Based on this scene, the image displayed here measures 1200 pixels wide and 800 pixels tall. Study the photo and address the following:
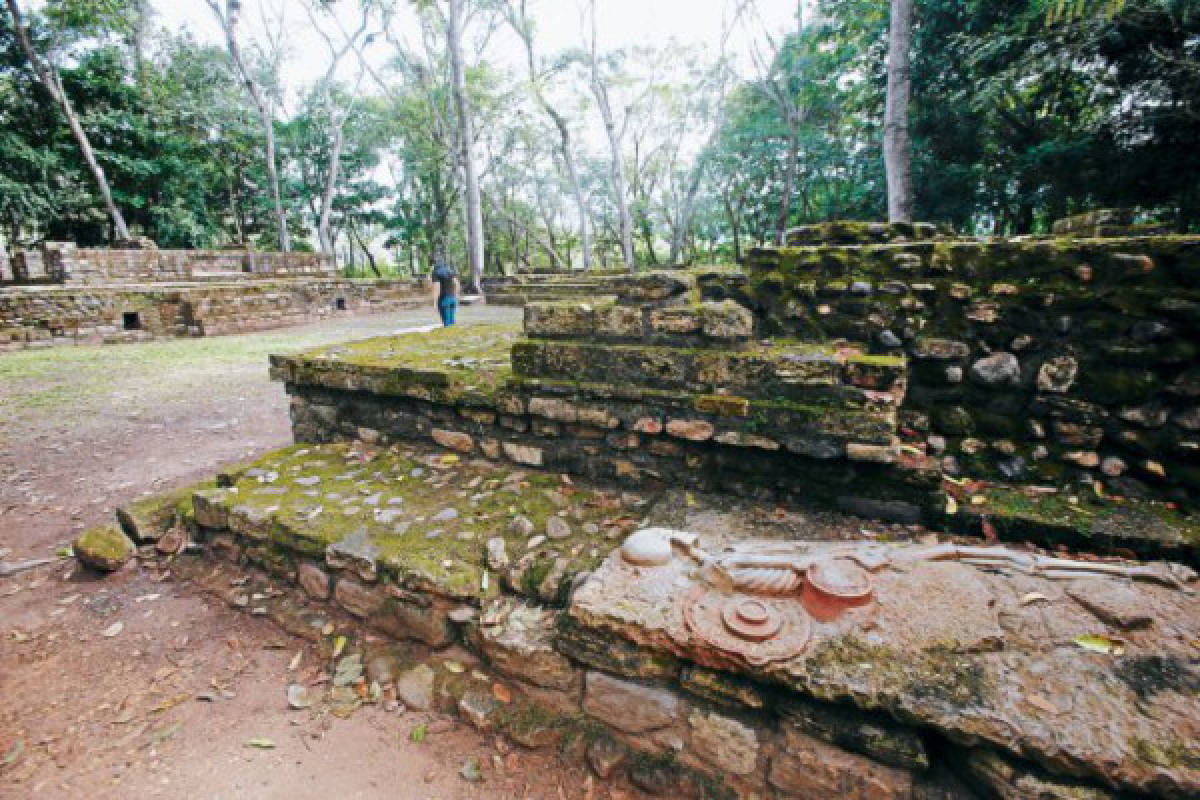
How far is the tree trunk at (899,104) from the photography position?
8039 mm

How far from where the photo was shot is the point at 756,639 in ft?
5.26

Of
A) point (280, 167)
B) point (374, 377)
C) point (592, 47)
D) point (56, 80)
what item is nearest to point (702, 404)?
point (374, 377)

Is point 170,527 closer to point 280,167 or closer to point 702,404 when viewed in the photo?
point 702,404

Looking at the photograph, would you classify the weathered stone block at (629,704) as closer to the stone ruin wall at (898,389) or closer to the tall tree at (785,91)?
the stone ruin wall at (898,389)

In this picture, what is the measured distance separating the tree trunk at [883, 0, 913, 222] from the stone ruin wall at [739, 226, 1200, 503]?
599 centimetres

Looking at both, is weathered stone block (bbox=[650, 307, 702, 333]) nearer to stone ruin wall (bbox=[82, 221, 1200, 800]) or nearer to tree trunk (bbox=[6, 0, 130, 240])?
stone ruin wall (bbox=[82, 221, 1200, 800])

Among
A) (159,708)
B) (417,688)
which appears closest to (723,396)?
(417,688)

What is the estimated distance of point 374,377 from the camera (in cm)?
330

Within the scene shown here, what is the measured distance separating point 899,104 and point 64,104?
22.0m

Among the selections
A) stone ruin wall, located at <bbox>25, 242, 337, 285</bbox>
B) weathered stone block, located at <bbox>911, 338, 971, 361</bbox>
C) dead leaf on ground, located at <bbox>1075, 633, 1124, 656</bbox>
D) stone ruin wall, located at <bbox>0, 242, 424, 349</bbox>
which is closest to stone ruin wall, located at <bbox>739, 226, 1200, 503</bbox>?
weathered stone block, located at <bbox>911, 338, 971, 361</bbox>

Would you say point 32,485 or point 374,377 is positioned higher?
point 374,377

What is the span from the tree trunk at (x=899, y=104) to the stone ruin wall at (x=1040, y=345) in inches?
236

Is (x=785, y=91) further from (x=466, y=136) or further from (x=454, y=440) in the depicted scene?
(x=454, y=440)

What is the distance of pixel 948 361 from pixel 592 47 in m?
20.2
